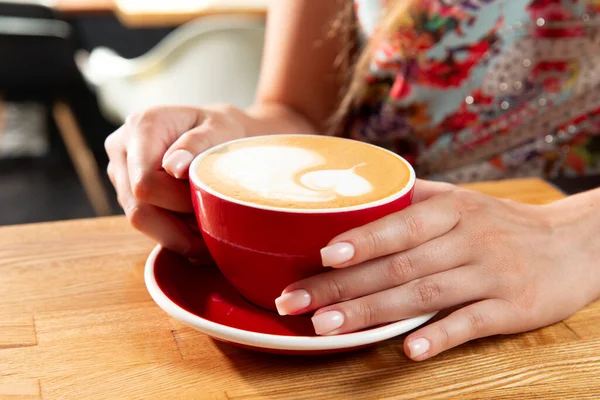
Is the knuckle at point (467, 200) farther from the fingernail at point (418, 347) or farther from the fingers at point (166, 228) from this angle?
the fingers at point (166, 228)

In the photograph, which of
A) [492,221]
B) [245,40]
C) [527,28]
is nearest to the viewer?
[492,221]

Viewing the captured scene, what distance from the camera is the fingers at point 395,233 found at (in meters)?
0.50

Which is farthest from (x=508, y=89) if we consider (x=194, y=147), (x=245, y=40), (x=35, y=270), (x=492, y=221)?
(x=245, y=40)

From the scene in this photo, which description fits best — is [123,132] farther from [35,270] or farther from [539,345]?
[539,345]

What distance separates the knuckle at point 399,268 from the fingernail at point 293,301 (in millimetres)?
70

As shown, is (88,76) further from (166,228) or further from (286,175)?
(286,175)

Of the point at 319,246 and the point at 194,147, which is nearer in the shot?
the point at 319,246

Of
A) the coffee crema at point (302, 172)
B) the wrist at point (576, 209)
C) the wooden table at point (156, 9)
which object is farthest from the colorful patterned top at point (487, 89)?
the wooden table at point (156, 9)

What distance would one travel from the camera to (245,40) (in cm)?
235

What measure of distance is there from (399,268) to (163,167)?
0.76ft

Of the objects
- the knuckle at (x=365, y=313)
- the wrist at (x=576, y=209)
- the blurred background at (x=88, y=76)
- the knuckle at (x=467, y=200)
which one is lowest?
the blurred background at (x=88, y=76)

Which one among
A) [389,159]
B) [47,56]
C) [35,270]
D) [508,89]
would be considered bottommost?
[47,56]

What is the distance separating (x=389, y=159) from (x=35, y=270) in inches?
14.3

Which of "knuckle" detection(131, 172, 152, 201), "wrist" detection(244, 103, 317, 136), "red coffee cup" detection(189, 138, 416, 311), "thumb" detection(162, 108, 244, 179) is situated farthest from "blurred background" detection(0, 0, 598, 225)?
"red coffee cup" detection(189, 138, 416, 311)
